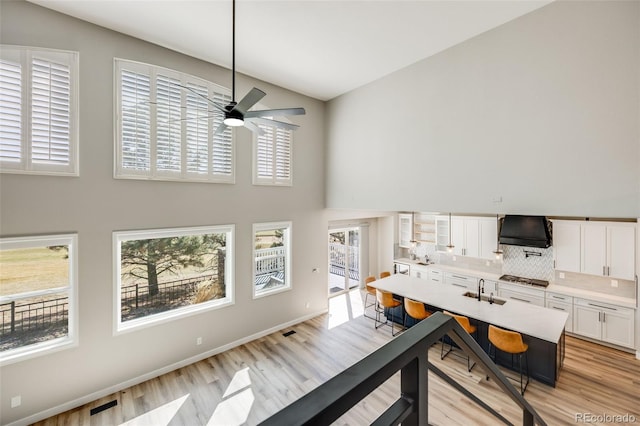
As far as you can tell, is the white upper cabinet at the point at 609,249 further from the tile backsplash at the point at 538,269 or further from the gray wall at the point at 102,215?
the gray wall at the point at 102,215

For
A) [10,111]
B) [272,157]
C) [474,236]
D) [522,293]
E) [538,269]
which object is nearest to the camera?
[10,111]

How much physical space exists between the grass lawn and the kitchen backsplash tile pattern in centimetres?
841

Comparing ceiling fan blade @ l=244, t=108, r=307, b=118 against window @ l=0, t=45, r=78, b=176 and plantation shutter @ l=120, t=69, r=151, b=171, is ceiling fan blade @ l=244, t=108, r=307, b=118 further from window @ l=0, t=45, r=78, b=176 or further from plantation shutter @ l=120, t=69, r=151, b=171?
window @ l=0, t=45, r=78, b=176

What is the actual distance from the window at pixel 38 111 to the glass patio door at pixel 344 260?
239 inches

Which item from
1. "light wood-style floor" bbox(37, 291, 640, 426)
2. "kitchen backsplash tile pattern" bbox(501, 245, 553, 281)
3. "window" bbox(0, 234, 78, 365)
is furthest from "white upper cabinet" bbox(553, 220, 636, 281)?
"window" bbox(0, 234, 78, 365)

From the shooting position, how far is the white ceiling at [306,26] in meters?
3.35

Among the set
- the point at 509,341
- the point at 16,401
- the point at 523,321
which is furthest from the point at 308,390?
the point at 16,401

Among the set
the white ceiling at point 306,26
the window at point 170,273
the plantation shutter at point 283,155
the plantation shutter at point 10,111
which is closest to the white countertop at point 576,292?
the plantation shutter at point 283,155

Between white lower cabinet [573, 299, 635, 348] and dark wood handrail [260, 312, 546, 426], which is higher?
dark wood handrail [260, 312, 546, 426]

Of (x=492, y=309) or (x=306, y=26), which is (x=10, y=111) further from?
(x=492, y=309)

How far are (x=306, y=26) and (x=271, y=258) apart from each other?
4138mm

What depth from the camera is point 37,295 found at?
3.43m

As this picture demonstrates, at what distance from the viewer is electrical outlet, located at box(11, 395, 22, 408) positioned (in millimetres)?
3235

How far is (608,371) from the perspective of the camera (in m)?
4.40
